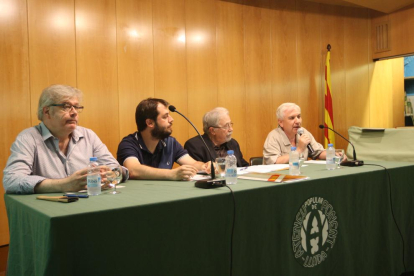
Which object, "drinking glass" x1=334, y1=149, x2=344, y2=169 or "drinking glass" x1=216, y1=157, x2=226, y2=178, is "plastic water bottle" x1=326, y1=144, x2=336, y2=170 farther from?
"drinking glass" x1=216, y1=157, x2=226, y2=178

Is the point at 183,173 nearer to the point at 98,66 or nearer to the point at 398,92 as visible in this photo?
the point at 98,66

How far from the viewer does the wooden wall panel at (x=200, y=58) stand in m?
4.48

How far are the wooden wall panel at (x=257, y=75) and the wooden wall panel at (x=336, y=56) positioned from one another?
1002 mm

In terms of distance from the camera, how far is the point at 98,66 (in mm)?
3830

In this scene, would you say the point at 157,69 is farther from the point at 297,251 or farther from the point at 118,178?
the point at 297,251

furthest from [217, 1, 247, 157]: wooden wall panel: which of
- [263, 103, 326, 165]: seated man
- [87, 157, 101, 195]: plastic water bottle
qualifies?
[87, 157, 101, 195]: plastic water bottle

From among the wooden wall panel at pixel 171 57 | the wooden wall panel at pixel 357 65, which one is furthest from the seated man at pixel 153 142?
the wooden wall panel at pixel 357 65

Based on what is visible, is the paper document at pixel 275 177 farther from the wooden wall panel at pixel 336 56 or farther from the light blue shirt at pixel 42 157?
the wooden wall panel at pixel 336 56

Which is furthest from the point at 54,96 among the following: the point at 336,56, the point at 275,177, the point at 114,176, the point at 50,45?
the point at 336,56

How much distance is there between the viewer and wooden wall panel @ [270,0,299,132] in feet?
17.0

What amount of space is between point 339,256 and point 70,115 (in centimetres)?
174

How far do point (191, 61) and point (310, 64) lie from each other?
1.95 metres

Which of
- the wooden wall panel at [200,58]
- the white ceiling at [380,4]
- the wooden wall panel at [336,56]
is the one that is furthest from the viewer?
the wooden wall panel at [336,56]

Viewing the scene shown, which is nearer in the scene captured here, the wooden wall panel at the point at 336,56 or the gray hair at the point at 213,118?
the gray hair at the point at 213,118
